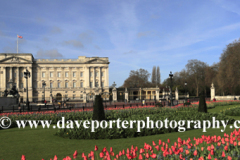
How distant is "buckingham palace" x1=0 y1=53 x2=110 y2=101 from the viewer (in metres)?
70.7

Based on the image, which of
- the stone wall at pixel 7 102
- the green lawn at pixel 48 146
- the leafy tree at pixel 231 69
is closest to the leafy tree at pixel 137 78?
the leafy tree at pixel 231 69

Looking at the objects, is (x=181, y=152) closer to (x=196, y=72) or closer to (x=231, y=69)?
(x=231, y=69)

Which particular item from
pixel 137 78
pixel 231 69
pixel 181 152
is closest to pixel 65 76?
pixel 137 78

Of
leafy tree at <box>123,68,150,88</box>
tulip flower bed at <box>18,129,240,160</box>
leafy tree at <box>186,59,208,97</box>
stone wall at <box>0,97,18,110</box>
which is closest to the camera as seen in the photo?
tulip flower bed at <box>18,129,240,160</box>

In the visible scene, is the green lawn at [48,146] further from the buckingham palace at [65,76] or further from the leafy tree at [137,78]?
the leafy tree at [137,78]

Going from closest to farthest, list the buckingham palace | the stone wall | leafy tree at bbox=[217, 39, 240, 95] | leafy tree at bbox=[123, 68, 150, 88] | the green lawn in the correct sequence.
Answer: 1. the green lawn
2. the stone wall
3. leafy tree at bbox=[217, 39, 240, 95]
4. the buckingham palace
5. leafy tree at bbox=[123, 68, 150, 88]

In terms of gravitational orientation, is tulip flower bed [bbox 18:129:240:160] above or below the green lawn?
above

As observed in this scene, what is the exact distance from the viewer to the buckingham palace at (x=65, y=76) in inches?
2783

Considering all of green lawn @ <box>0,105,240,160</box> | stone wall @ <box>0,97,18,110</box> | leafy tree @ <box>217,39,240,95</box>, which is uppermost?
leafy tree @ <box>217,39,240,95</box>

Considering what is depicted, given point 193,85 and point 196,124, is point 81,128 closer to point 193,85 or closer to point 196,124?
point 196,124

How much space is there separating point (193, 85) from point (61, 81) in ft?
137

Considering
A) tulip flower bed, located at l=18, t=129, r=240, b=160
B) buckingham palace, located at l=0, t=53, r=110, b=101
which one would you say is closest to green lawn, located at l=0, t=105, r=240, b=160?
tulip flower bed, located at l=18, t=129, r=240, b=160

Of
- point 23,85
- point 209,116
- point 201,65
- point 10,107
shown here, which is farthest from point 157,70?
point 209,116

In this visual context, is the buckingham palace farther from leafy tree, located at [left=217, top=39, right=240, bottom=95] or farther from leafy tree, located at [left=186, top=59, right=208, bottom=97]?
leafy tree, located at [left=217, top=39, right=240, bottom=95]
